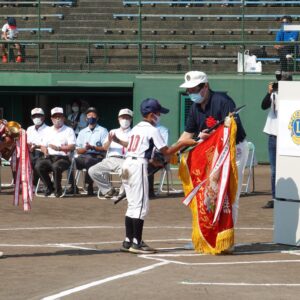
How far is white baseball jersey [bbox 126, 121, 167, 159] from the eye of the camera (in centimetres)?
1123

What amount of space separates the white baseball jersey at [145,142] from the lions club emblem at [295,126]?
156cm

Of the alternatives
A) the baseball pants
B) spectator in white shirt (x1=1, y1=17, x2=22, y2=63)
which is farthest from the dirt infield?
spectator in white shirt (x1=1, y1=17, x2=22, y2=63)

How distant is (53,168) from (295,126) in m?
7.19

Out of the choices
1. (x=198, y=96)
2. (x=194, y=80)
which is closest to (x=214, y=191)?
(x=198, y=96)

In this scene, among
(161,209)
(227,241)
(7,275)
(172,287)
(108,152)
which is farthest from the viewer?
(108,152)

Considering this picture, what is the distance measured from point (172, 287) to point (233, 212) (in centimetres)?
249

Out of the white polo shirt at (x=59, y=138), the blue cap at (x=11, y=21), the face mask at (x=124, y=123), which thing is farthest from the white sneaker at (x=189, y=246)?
the blue cap at (x=11, y=21)

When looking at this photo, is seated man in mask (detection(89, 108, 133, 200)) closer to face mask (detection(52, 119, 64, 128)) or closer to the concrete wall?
face mask (detection(52, 119, 64, 128))

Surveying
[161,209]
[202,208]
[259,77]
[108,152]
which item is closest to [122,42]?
[259,77]

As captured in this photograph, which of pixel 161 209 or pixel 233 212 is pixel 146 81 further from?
pixel 233 212

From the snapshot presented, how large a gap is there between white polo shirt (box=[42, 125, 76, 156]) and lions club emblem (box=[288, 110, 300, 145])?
7.22 m

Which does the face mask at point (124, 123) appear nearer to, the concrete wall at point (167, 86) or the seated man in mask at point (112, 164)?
the seated man in mask at point (112, 164)

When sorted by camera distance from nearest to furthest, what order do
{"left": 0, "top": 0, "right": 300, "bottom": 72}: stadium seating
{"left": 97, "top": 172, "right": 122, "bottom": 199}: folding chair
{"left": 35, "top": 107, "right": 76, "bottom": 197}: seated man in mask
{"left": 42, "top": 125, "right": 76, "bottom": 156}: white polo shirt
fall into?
{"left": 97, "top": 172, "right": 122, "bottom": 199}: folding chair < {"left": 35, "top": 107, "right": 76, "bottom": 197}: seated man in mask < {"left": 42, "top": 125, "right": 76, "bottom": 156}: white polo shirt < {"left": 0, "top": 0, "right": 300, "bottom": 72}: stadium seating

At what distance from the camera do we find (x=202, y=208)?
37.1 ft
